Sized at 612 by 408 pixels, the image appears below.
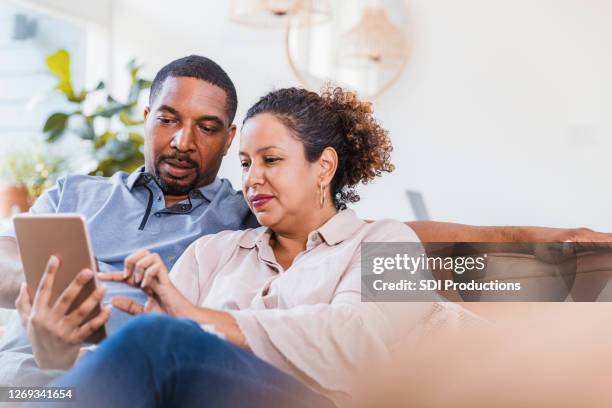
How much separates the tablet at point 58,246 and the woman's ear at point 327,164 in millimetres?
585

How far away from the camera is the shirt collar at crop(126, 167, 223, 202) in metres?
1.80

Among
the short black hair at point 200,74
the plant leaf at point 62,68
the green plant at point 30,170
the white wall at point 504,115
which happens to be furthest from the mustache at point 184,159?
the plant leaf at point 62,68

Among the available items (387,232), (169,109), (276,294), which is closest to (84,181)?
(169,109)

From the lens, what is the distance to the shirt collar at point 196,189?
1798mm

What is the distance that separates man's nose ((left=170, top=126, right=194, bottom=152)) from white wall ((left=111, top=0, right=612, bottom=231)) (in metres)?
1.77

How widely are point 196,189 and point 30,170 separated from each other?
2069mm

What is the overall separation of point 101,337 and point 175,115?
71 centimetres

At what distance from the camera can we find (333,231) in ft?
4.79

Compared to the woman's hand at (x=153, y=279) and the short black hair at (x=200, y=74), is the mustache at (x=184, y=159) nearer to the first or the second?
the short black hair at (x=200, y=74)

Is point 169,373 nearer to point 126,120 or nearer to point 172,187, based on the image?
point 172,187

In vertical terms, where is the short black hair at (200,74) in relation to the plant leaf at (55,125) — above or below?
above

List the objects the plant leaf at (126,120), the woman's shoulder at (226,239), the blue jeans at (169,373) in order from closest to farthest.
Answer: the blue jeans at (169,373), the woman's shoulder at (226,239), the plant leaf at (126,120)

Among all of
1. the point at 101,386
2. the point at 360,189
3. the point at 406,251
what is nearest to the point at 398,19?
the point at 360,189

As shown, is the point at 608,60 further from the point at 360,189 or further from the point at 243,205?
the point at 243,205
